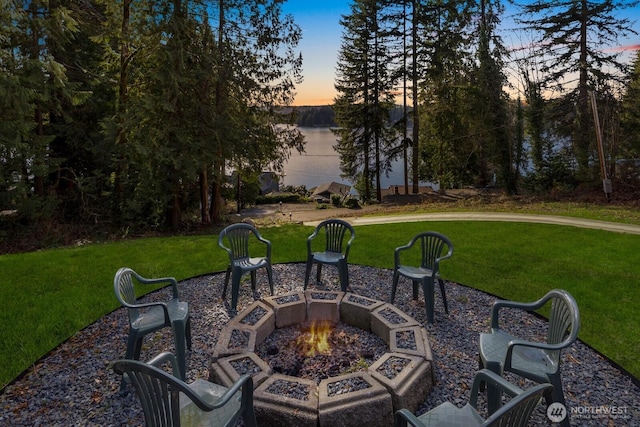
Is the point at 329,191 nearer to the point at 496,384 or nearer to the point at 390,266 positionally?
the point at 390,266

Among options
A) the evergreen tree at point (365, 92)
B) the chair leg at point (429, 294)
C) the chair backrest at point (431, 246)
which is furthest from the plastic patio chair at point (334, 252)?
the evergreen tree at point (365, 92)

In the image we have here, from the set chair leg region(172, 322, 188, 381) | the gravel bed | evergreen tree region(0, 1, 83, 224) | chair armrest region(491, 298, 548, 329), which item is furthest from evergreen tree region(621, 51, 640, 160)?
evergreen tree region(0, 1, 83, 224)

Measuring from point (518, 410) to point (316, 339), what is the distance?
240 cm

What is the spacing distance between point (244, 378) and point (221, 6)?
1271 centimetres

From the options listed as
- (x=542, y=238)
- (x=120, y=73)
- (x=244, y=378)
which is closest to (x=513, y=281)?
(x=542, y=238)

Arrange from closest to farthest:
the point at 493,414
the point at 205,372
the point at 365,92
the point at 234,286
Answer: the point at 493,414 < the point at 205,372 < the point at 234,286 < the point at 365,92

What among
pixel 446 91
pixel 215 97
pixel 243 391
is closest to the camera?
pixel 243 391

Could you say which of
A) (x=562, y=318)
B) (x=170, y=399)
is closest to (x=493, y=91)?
(x=562, y=318)

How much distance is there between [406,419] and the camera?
185 centimetres

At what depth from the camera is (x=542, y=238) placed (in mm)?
7879

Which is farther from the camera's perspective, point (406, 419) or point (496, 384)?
point (496, 384)

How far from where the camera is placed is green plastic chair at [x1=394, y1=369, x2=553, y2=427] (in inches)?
61.6

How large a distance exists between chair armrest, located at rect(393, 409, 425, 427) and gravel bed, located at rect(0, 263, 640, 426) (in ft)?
2.75

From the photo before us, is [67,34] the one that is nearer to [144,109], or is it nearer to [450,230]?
[144,109]
